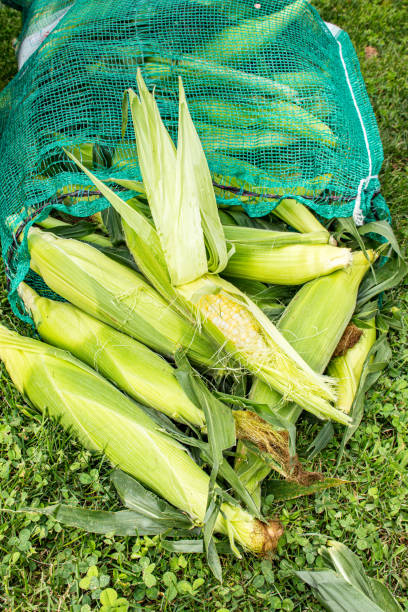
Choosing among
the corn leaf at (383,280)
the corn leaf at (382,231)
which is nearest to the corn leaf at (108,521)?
the corn leaf at (383,280)

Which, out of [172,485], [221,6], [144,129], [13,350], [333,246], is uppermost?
[221,6]

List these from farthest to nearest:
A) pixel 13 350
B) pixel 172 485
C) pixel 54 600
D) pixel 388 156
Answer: pixel 388 156 < pixel 13 350 < pixel 172 485 < pixel 54 600

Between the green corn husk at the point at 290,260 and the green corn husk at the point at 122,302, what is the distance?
37 cm

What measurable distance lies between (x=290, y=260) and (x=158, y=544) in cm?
116

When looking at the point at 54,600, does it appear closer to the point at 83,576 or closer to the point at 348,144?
the point at 83,576

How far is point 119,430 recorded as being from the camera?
1694 mm

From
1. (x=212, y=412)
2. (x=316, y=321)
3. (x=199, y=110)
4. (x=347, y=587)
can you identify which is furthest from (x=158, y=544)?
(x=199, y=110)

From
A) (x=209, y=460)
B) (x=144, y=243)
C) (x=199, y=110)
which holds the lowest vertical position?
(x=209, y=460)

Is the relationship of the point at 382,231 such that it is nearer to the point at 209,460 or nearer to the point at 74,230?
the point at 209,460

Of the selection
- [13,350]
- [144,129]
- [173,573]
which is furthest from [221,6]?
[173,573]

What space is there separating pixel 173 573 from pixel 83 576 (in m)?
0.28

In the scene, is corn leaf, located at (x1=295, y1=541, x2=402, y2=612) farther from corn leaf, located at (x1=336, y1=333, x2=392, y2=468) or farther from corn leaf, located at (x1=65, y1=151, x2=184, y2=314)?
corn leaf, located at (x1=65, y1=151, x2=184, y2=314)

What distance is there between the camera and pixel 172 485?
5.35 ft

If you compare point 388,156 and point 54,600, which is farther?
point 388,156
